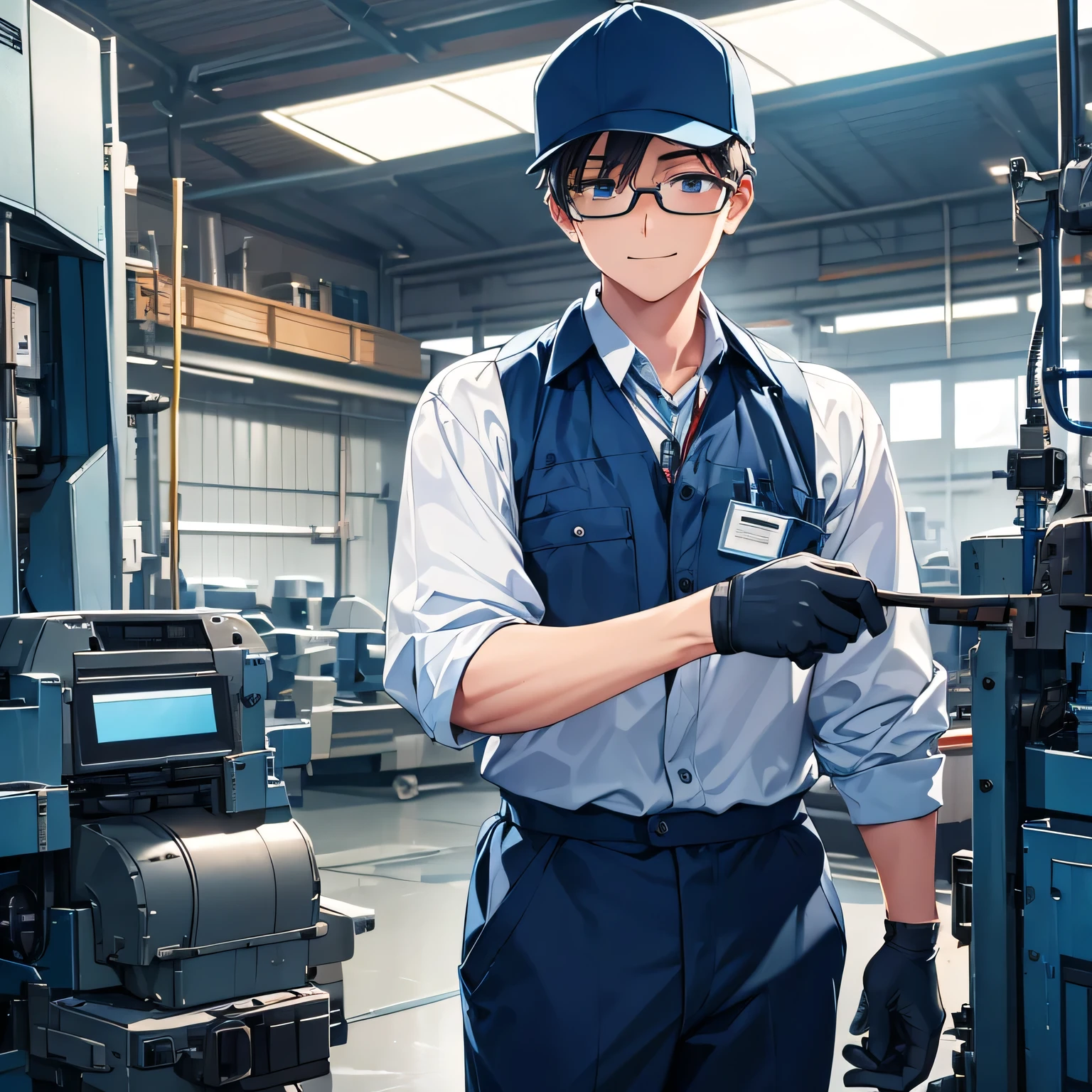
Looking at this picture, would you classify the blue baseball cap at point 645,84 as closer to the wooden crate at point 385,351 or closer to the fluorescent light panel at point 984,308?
the fluorescent light panel at point 984,308

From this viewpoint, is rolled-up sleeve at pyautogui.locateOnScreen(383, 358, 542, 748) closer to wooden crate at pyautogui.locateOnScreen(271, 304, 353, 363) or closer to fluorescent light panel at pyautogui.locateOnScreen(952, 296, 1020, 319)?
wooden crate at pyautogui.locateOnScreen(271, 304, 353, 363)

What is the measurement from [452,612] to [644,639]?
19 cm

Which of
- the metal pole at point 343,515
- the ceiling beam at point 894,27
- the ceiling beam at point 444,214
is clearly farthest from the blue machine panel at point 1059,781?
the metal pole at point 343,515

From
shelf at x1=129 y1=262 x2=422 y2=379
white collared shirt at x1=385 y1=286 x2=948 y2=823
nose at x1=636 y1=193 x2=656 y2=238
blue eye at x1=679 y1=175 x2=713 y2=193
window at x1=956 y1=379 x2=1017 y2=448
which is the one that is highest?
shelf at x1=129 y1=262 x2=422 y2=379

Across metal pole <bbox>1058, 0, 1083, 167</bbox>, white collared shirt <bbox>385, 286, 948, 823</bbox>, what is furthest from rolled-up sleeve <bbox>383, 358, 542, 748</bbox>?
metal pole <bbox>1058, 0, 1083, 167</bbox>

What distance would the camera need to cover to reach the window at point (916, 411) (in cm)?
852

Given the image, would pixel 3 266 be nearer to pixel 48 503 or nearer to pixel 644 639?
pixel 48 503

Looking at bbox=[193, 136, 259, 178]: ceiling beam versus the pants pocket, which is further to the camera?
bbox=[193, 136, 259, 178]: ceiling beam

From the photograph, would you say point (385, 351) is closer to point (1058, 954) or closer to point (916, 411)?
point (916, 411)

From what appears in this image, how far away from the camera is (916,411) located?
8633mm

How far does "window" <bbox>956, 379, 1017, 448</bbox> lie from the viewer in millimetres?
8250

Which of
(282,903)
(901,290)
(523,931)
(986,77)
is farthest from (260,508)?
(523,931)

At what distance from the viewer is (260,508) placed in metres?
9.09

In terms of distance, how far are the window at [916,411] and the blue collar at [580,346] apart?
7621 millimetres
